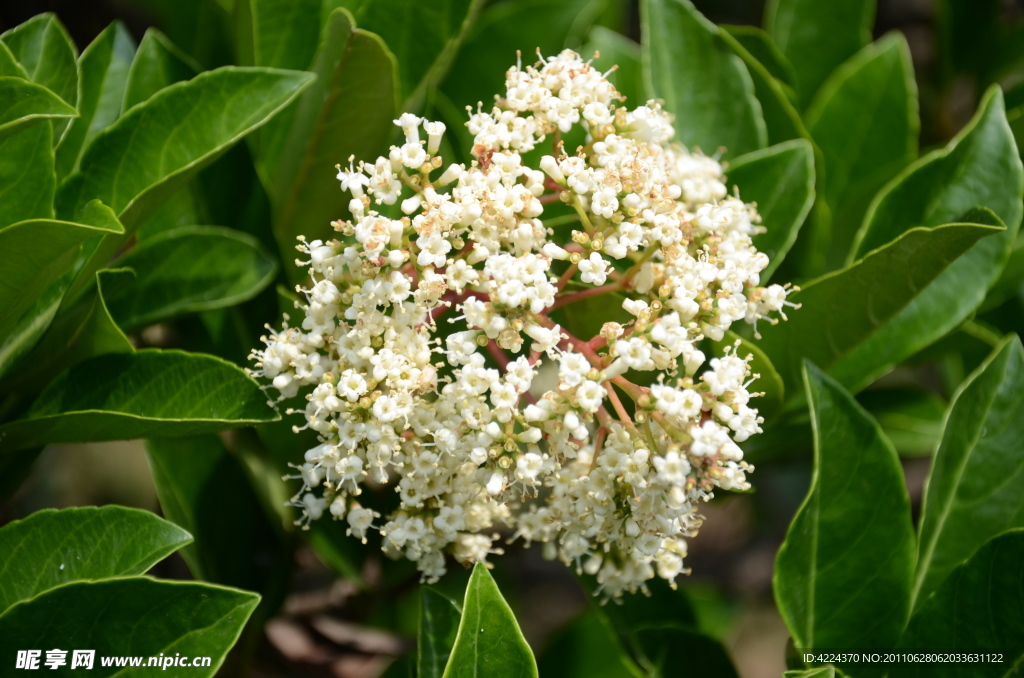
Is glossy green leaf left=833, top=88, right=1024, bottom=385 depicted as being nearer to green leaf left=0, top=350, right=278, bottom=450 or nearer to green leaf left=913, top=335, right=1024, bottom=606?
green leaf left=913, top=335, right=1024, bottom=606

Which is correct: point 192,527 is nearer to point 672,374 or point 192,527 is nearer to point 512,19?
point 672,374

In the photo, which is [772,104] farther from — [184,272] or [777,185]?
[184,272]

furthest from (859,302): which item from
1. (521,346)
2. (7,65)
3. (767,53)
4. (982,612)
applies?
(7,65)

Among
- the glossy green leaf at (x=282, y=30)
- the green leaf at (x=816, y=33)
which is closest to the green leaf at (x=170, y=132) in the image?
the glossy green leaf at (x=282, y=30)

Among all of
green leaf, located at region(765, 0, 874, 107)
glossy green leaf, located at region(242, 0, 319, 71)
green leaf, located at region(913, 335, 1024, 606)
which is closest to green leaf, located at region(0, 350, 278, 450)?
glossy green leaf, located at region(242, 0, 319, 71)

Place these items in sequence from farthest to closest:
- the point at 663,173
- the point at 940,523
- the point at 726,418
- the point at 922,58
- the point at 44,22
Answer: the point at 922,58
the point at 940,523
the point at 44,22
the point at 663,173
the point at 726,418

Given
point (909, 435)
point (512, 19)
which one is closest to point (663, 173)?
point (512, 19)
